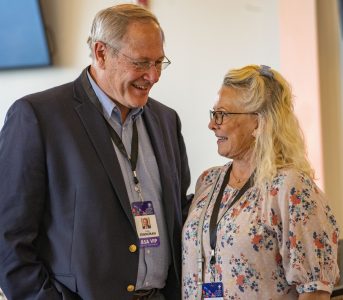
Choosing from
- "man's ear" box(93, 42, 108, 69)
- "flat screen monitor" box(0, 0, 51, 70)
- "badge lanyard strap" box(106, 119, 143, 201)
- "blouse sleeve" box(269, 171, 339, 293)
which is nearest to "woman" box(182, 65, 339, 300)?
"blouse sleeve" box(269, 171, 339, 293)

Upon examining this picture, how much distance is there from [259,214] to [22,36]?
2742 millimetres

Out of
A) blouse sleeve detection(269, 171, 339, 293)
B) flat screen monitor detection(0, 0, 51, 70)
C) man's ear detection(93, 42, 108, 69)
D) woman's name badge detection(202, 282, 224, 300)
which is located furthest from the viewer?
flat screen monitor detection(0, 0, 51, 70)

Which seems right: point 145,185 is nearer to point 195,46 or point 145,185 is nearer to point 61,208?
point 61,208

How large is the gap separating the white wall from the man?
4.71ft

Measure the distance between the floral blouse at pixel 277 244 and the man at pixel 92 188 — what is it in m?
0.25

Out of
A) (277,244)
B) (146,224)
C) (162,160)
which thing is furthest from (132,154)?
(277,244)

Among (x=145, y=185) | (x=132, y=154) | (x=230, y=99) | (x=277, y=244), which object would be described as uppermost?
(x=230, y=99)

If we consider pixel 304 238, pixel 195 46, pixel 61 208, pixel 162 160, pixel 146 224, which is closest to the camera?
pixel 304 238

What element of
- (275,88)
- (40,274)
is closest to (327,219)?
(275,88)

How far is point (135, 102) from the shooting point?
2.14 m

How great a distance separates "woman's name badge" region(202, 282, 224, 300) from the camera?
6.68 ft

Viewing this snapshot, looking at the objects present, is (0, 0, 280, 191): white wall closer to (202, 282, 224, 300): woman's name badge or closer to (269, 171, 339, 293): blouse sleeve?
(269, 171, 339, 293): blouse sleeve

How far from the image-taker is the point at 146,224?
2117 mm

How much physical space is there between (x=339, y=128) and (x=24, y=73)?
222 cm
